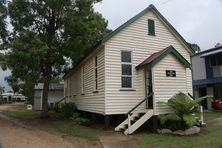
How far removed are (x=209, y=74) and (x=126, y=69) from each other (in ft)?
54.0

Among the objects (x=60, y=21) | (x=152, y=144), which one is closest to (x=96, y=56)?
(x=60, y=21)

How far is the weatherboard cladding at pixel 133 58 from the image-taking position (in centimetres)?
1470

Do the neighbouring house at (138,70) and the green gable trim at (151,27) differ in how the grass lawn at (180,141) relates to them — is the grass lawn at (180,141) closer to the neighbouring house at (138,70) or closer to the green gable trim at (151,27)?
the neighbouring house at (138,70)

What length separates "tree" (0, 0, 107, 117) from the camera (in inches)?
746

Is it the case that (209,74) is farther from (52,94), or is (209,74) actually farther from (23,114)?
(52,94)

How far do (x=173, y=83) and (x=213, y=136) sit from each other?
385 cm

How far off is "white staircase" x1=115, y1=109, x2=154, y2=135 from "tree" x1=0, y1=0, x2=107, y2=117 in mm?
7035

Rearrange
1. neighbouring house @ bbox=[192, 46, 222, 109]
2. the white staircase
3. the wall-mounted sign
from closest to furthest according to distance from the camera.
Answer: the white staircase
the wall-mounted sign
neighbouring house @ bbox=[192, 46, 222, 109]

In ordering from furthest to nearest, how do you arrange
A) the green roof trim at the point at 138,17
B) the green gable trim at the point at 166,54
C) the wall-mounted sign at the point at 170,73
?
the green roof trim at the point at 138,17
the wall-mounted sign at the point at 170,73
the green gable trim at the point at 166,54

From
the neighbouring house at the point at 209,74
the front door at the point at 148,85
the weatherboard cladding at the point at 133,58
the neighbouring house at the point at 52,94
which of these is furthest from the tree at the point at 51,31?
the neighbouring house at the point at 52,94

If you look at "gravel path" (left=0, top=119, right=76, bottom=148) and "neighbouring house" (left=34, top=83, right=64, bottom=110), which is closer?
"gravel path" (left=0, top=119, right=76, bottom=148)

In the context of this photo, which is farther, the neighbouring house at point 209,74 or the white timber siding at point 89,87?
the neighbouring house at point 209,74

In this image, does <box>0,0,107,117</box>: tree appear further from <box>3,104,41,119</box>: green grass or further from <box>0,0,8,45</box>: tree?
<box>3,104,41,119</box>: green grass

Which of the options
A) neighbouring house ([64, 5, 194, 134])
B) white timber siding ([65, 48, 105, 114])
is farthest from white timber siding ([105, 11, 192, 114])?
white timber siding ([65, 48, 105, 114])
